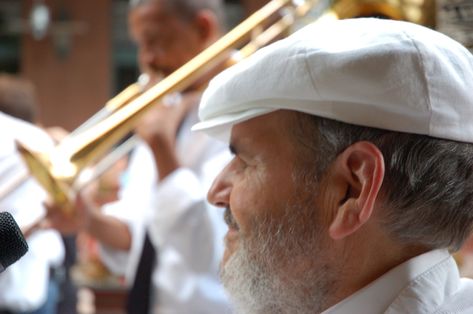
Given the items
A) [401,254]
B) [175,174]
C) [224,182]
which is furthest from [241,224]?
[175,174]

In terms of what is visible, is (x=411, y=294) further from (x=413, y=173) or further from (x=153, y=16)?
(x=153, y=16)

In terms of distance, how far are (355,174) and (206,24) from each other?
121 cm

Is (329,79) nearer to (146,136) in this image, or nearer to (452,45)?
(452,45)

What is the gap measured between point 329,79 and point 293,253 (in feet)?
0.58

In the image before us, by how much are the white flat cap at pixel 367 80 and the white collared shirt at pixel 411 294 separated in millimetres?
133

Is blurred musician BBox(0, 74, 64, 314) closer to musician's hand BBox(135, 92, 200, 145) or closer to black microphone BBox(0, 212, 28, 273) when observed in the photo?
musician's hand BBox(135, 92, 200, 145)

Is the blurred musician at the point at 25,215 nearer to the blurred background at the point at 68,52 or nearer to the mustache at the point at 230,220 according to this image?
the mustache at the point at 230,220

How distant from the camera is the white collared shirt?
2.88ft

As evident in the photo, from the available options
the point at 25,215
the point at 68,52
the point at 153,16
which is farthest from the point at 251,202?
the point at 68,52

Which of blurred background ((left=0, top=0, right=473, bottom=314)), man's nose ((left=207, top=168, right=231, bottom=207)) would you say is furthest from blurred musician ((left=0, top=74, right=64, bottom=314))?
blurred background ((left=0, top=0, right=473, bottom=314))

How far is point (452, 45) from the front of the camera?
0.95m

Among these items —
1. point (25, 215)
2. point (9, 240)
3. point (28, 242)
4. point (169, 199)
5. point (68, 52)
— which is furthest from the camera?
point (68, 52)

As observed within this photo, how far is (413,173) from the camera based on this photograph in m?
0.89

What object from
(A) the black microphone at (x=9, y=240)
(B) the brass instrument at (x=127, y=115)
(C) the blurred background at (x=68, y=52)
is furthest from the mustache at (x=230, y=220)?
(C) the blurred background at (x=68, y=52)
